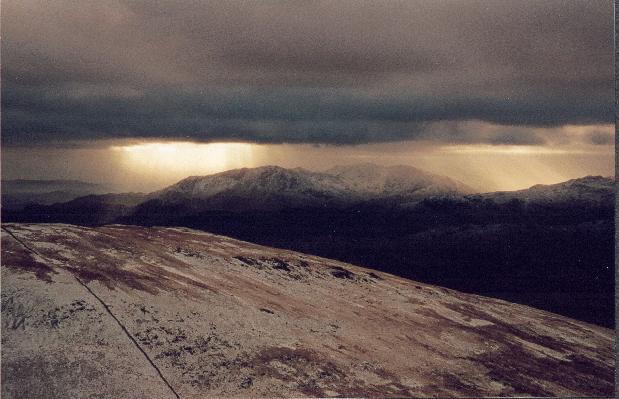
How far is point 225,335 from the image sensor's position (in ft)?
84.5

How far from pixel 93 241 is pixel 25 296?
39.2ft

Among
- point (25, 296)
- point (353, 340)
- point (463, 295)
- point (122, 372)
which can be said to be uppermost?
point (25, 296)

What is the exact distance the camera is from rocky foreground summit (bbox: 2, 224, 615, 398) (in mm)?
20719

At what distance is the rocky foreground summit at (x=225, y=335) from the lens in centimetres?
2072

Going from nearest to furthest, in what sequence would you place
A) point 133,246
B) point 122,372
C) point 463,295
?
point 122,372 < point 133,246 < point 463,295

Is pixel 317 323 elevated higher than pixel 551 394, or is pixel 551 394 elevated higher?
pixel 317 323

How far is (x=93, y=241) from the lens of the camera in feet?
114

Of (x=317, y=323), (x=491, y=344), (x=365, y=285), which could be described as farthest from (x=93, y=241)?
(x=491, y=344)

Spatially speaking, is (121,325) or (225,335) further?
(225,335)

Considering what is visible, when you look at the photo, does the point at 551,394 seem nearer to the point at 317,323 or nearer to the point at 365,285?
the point at 317,323

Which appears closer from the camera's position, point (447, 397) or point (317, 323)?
point (447, 397)

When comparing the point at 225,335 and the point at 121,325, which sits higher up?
the point at 121,325

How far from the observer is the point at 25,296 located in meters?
23.2

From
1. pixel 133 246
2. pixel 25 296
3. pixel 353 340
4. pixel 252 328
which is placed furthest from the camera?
pixel 133 246
